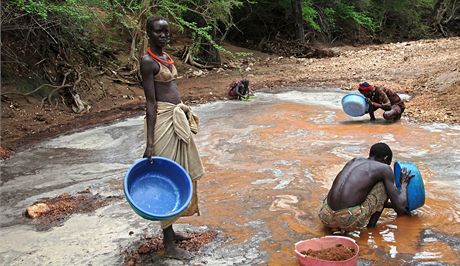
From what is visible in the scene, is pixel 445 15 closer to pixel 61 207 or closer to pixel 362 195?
pixel 362 195

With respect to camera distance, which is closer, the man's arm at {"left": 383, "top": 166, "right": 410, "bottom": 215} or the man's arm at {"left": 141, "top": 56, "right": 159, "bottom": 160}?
the man's arm at {"left": 141, "top": 56, "right": 159, "bottom": 160}

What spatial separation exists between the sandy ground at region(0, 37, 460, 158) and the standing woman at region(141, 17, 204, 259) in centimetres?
431

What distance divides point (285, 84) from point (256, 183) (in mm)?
7249

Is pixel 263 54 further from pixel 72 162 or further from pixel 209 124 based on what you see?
pixel 72 162

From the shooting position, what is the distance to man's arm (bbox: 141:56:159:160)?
11.2ft

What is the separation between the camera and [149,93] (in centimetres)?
348

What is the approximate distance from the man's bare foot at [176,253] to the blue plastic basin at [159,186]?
36 centimetres

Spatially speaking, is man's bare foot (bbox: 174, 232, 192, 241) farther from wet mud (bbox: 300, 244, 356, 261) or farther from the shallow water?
wet mud (bbox: 300, 244, 356, 261)

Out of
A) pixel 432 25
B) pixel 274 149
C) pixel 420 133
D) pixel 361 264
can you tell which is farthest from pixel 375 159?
Result: pixel 432 25

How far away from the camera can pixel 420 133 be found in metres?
7.06

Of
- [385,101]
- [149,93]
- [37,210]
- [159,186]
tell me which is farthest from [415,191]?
[385,101]

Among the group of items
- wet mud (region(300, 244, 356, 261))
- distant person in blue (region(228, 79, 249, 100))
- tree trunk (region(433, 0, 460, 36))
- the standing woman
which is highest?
tree trunk (region(433, 0, 460, 36))

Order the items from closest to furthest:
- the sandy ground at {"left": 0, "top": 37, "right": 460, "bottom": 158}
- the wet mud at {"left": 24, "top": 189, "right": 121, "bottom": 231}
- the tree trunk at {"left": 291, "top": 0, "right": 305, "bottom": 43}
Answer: the wet mud at {"left": 24, "top": 189, "right": 121, "bottom": 231}, the sandy ground at {"left": 0, "top": 37, "right": 460, "bottom": 158}, the tree trunk at {"left": 291, "top": 0, "right": 305, "bottom": 43}

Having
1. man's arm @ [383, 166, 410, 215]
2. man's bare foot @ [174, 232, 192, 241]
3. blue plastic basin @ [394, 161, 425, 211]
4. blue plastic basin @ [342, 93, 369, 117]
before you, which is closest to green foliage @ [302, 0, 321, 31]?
blue plastic basin @ [342, 93, 369, 117]
